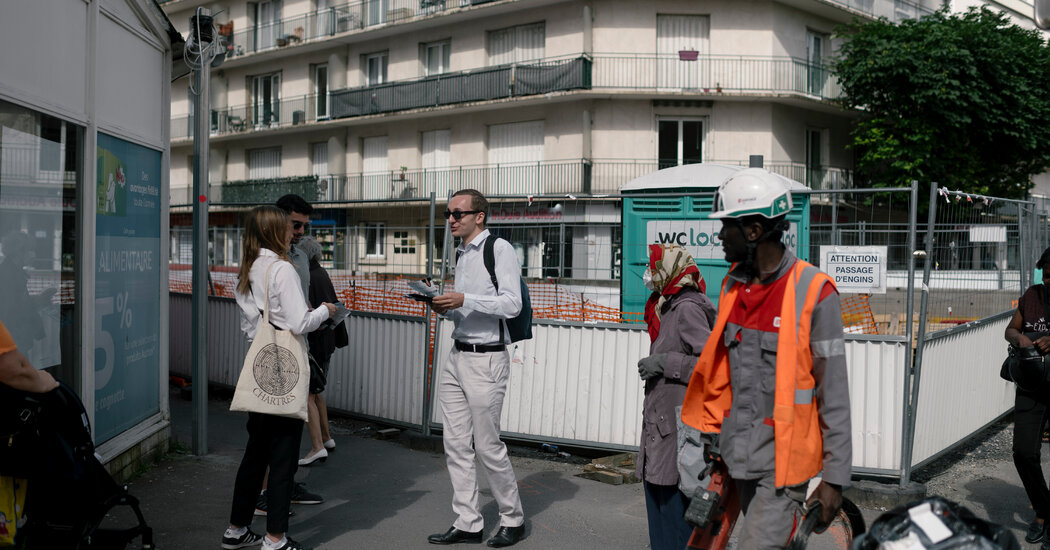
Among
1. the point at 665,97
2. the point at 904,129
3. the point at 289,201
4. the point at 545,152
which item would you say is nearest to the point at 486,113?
the point at 545,152

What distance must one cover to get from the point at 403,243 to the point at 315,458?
2.47 metres

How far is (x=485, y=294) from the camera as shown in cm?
501

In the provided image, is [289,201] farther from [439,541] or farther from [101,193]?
[439,541]

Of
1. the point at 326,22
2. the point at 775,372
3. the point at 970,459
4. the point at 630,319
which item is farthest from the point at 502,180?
the point at 775,372

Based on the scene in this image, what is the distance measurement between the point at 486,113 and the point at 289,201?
79.9ft

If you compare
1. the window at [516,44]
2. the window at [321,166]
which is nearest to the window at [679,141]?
the window at [516,44]

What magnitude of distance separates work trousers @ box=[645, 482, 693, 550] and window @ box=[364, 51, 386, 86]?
30.6 m

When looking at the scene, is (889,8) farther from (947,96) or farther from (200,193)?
(200,193)

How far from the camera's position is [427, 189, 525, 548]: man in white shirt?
4.97 m

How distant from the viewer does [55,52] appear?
17.3ft

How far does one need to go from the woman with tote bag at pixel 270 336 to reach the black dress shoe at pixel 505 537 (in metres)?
1.11

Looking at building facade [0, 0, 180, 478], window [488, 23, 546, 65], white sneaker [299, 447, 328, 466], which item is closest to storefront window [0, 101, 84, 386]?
building facade [0, 0, 180, 478]

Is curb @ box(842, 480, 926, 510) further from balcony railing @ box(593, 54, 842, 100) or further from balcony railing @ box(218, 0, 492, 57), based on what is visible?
balcony railing @ box(218, 0, 492, 57)

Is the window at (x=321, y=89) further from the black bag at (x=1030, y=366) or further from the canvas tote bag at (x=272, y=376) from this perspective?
the black bag at (x=1030, y=366)
